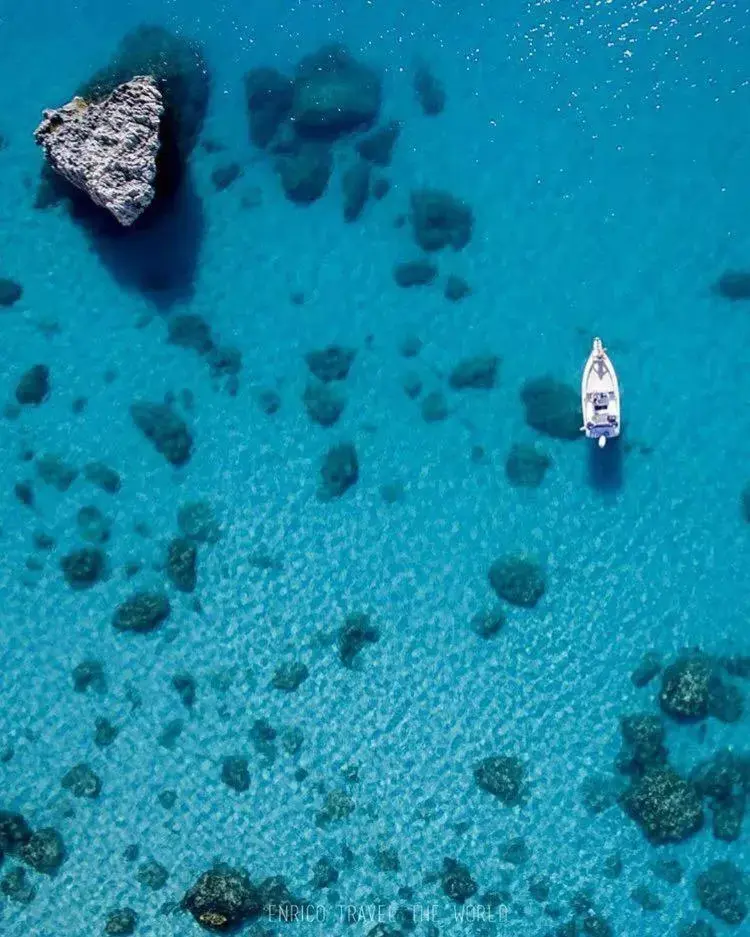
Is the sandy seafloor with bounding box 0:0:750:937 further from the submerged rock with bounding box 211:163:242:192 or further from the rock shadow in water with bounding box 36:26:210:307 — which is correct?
the rock shadow in water with bounding box 36:26:210:307

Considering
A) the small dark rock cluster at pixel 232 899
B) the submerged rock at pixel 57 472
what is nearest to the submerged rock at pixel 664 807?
the small dark rock cluster at pixel 232 899

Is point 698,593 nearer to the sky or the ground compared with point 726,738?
nearer to the sky

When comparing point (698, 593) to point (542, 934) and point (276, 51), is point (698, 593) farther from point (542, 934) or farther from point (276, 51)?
point (276, 51)

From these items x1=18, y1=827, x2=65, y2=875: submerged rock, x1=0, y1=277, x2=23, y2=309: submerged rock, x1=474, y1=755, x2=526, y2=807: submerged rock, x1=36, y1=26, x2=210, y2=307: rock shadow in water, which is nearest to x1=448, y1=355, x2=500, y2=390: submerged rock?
x1=36, y1=26, x2=210, y2=307: rock shadow in water

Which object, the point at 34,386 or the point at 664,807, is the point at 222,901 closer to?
the point at 664,807

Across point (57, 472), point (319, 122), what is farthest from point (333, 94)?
point (57, 472)

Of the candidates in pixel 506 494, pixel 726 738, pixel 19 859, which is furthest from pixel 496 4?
pixel 19 859
